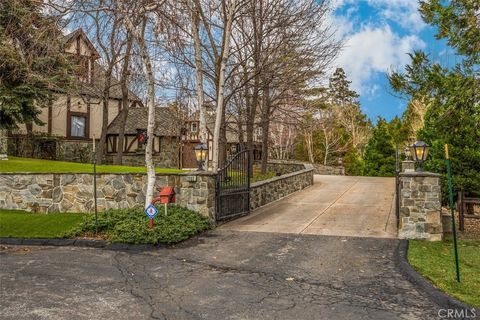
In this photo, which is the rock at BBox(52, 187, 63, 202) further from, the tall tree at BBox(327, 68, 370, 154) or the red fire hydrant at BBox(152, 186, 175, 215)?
the tall tree at BBox(327, 68, 370, 154)

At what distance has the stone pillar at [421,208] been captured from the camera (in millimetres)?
8164

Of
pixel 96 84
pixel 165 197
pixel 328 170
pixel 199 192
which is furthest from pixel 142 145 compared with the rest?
pixel 165 197

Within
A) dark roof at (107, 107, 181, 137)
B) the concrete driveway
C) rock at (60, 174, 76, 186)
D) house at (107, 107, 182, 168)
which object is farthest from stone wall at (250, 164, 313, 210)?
dark roof at (107, 107, 181, 137)

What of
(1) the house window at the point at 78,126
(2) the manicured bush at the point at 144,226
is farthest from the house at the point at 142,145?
(2) the manicured bush at the point at 144,226

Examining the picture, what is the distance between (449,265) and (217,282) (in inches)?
147

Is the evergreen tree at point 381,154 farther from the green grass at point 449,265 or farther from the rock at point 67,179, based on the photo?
the rock at point 67,179

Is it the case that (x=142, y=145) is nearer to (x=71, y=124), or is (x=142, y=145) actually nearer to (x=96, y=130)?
(x=96, y=130)

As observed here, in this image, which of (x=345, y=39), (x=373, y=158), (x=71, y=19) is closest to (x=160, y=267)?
(x=71, y=19)

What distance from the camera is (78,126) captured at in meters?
26.3

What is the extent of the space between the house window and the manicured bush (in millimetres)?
18494

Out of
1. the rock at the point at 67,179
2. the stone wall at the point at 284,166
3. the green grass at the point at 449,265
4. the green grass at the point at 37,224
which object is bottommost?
the green grass at the point at 449,265

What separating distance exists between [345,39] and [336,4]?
1218mm

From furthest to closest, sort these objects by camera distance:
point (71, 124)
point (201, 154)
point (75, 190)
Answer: point (71, 124) < point (75, 190) < point (201, 154)

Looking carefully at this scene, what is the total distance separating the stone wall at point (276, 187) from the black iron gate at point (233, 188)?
2.80ft
